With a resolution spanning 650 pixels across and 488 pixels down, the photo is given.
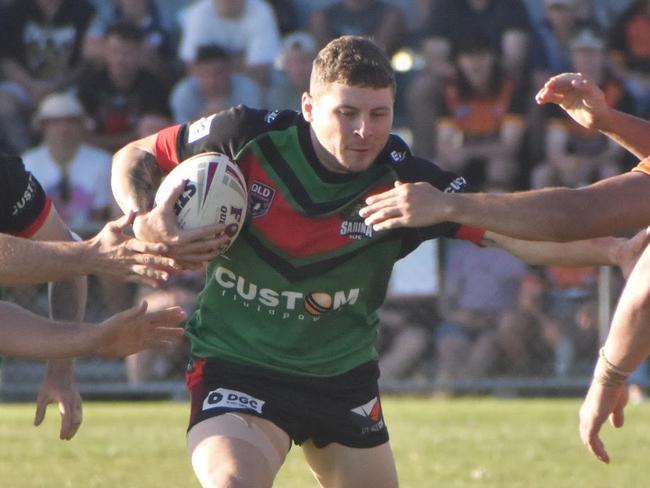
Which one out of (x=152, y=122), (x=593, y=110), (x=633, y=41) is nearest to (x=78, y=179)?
(x=152, y=122)

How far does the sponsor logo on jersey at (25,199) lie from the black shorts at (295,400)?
0.94 meters

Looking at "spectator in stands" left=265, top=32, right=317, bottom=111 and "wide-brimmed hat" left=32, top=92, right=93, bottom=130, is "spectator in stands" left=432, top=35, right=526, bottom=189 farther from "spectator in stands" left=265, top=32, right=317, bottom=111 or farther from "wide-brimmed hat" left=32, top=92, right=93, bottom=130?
"wide-brimmed hat" left=32, top=92, right=93, bottom=130

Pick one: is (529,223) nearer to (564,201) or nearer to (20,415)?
(564,201)

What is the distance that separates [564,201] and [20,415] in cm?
754

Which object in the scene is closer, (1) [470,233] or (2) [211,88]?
(1) [470,233]

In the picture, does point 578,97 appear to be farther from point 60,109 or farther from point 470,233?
point 60,109

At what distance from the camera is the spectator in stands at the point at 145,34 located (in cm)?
1395

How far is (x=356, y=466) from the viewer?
5918 mm

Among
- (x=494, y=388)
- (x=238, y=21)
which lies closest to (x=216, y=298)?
(x=494, y=388)

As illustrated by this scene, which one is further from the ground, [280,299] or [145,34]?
[280,299]

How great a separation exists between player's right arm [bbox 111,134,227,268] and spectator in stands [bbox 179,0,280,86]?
7.84m

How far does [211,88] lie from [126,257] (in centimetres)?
860

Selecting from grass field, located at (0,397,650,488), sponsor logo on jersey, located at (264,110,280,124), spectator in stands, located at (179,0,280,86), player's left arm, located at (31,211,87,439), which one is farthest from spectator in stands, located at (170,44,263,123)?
sponsor logo on jersey, located at (264,110,280,124)

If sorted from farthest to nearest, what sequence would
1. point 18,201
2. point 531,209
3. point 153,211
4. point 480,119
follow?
1. point 480,119
2. point 18,201
3. point 153,211
4. point 531,209
